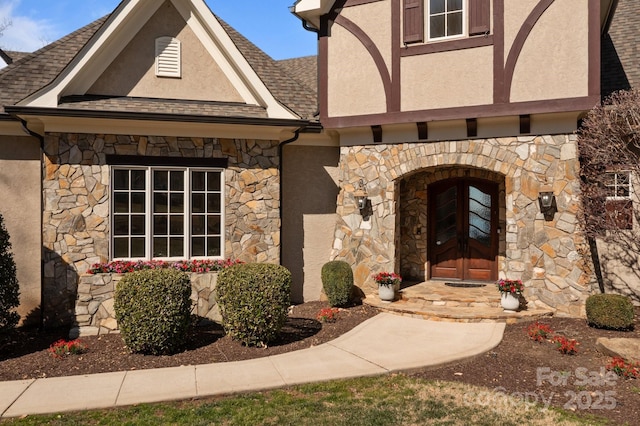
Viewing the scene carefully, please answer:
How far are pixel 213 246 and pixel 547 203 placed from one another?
6.47 meters

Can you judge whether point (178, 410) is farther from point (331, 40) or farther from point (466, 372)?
point (331, 40)

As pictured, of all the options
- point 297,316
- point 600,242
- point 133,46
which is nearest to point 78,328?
point 297,316

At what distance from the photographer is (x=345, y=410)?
487 centimetres

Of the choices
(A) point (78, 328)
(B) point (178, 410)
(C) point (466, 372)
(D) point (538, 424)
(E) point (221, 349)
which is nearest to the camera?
(D) point (538, 424)

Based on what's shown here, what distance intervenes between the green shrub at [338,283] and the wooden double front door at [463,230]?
119 inches

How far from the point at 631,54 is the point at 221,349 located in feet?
34.9

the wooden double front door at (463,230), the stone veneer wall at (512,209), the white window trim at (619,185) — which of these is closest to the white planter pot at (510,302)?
the stone veneer wall at (512,209)

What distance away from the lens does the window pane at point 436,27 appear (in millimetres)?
9258

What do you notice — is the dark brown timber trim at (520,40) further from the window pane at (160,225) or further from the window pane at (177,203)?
the window pane at (160,225)

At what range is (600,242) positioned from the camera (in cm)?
Result: 926

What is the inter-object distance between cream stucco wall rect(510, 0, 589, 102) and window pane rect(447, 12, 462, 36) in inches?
52.6

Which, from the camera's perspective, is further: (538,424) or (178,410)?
(178,410)

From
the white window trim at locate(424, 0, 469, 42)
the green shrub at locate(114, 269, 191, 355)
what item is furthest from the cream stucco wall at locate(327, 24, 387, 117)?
the green shrub at locate(114, 269, 191, 355)

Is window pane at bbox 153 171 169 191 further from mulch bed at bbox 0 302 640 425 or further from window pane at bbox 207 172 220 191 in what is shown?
mulch bed at bbox 0 302 640 425
